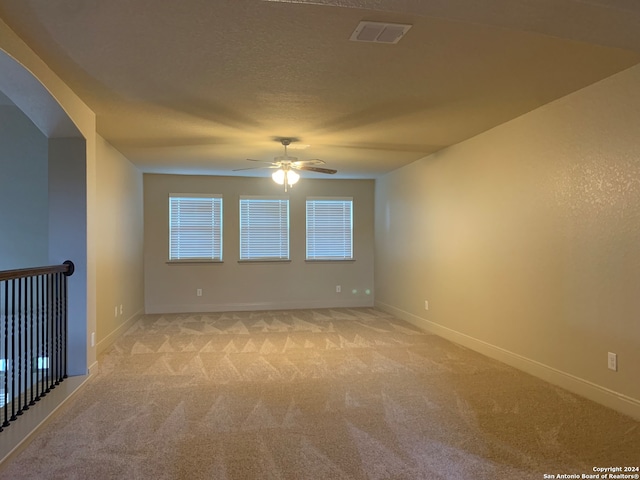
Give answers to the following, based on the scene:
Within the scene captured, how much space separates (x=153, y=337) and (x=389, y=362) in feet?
10.0

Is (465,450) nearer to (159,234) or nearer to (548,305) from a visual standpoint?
(548,305)

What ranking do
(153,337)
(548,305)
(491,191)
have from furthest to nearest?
(153,337), (491,191), (548,305)

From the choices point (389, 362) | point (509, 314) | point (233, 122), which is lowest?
point (389, 362)

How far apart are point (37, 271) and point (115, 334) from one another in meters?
2.50

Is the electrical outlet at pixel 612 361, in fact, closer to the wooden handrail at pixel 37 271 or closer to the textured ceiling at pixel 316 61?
the textured ceiling at pixel 316 61

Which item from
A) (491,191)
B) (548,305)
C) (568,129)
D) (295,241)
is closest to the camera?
(568,129)

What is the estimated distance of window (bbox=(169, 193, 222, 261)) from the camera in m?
7.27

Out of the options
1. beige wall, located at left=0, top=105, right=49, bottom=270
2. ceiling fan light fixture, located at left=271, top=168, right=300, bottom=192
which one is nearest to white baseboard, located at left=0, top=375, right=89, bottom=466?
beige wall, located at left=0, top=105, right=49, bottom=270

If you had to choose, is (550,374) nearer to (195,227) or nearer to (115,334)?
(115,334)

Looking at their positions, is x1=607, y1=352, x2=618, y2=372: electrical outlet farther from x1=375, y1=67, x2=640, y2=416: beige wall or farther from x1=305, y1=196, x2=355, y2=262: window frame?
x1=305, y1=196, x2=355, y2=262: window frame

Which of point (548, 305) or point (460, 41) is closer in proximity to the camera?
point (460, 41)

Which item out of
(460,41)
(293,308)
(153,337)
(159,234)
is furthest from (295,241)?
(460,41)

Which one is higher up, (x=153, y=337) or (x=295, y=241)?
(x=295, y=241)

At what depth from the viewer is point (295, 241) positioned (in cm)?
769
